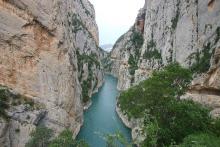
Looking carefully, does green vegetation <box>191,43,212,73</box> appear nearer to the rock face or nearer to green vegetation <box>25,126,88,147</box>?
green vegetation <box>25,126,88,147</box>

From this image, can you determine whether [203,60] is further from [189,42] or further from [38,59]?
[38,59]

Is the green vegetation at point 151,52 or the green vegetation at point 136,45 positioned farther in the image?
the green vegetation at point 136,45

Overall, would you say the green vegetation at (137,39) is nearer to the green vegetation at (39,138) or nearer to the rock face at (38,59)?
the rock face at (38,59)

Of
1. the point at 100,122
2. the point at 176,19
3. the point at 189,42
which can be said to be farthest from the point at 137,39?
the point at 189,42

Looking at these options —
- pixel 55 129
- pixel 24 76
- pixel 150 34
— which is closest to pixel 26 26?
pixel 24 76

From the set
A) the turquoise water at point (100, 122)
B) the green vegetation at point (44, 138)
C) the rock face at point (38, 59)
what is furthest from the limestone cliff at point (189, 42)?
the rock face at point (38, 59)

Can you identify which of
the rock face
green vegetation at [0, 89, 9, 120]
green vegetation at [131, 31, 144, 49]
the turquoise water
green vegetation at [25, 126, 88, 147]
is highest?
green vegetation at [131, 31, 144, 49]

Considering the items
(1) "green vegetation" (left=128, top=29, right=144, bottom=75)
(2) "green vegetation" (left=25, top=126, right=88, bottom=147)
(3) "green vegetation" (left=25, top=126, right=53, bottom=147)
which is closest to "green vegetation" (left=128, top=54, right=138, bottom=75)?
(1) "green vegetation" (left=128, top=29, right=144, bottom=75)
